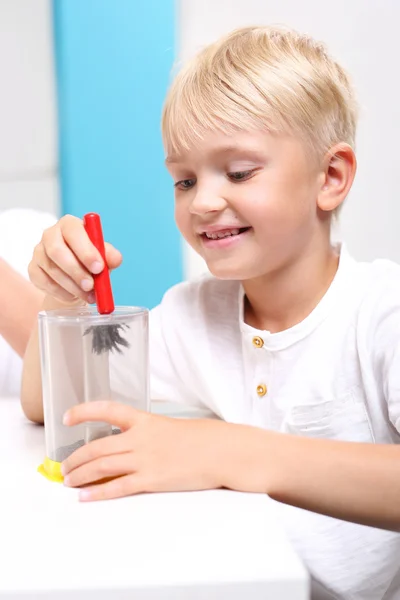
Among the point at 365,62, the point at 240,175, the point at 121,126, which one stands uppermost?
the point at 365,62

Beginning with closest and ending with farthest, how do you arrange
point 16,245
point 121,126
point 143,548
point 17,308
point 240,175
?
point 143,548
point 240,175
point 17,308
point 16,245
point 121,126

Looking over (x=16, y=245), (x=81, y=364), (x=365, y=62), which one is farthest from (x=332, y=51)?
(x=81, y=364)

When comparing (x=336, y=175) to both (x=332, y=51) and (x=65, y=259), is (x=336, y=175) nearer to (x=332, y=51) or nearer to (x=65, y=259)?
(x=65, y=259)

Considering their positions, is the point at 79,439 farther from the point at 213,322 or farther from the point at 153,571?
the point at 213,322

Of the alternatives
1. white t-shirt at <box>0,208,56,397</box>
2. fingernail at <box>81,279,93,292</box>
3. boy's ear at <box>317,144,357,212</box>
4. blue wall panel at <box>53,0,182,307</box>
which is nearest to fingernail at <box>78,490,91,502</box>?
fingernail at <box>81,279,93,292</box>

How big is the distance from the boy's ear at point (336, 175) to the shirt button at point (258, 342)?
0.15 m

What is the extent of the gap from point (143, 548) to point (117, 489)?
0.31ft

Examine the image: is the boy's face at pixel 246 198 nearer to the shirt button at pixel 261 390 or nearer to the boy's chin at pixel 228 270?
the boy's chin at pixel 228 270

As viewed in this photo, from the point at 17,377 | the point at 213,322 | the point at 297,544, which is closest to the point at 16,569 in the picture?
the point at 297,544

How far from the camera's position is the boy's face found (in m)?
0.67

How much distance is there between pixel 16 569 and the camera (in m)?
0.34

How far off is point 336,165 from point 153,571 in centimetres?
52

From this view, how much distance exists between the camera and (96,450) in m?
0.48

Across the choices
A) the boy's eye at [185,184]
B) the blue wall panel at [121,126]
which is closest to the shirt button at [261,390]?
the boy's eye at [185,184]
